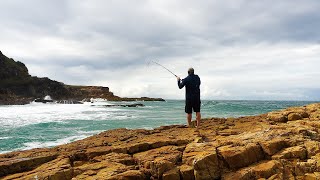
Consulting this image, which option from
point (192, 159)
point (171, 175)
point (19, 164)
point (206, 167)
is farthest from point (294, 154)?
point (19, 164)

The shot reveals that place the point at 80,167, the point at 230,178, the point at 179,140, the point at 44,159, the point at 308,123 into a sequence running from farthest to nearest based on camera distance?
1. the point at 308,123
2. the point at 179,140
3. the point at 44,159
4. the point at 80,167
5. the point at 230,178

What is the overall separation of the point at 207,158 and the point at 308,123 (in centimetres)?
390

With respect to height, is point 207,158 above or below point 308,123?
below

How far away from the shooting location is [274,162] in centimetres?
611

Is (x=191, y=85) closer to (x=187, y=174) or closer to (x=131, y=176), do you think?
(x=187, y=174)

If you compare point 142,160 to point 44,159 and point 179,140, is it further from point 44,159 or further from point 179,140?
point 44,159

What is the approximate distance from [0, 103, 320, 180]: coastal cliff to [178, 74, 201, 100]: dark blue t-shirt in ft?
7.68

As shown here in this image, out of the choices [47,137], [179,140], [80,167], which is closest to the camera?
[80,167]

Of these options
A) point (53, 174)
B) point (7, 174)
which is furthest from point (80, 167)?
point (7, 174)

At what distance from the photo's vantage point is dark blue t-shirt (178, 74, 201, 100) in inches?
390

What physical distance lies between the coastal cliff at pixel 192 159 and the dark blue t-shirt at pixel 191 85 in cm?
→ 234

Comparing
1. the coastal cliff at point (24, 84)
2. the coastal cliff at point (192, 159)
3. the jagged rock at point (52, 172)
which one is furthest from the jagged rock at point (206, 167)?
the coastal cliff at point (24, 84)

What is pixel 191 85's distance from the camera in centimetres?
998

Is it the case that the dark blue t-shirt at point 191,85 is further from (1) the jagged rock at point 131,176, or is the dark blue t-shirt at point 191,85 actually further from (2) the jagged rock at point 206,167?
(1) the jagged rock at point 131,176
